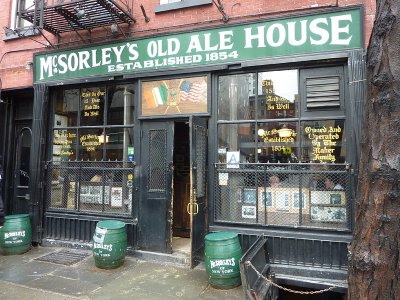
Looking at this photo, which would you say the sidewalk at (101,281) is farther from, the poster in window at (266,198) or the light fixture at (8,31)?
the light fixture at (8,31)

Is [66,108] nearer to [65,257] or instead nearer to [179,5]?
[65,257]

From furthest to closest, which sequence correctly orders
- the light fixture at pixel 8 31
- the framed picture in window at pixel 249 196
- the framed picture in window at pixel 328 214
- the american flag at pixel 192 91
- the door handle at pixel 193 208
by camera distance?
1. the light fixture at pixel 8 31
2. the american flag at pixel 192 91
3. the framed picture in window at pixel 249 196
4. the door handle at pixel 193 208
5. the framed picture in window at pixel 328 214

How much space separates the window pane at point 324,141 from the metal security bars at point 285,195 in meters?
0.14

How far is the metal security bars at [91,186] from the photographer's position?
6855 millimetres

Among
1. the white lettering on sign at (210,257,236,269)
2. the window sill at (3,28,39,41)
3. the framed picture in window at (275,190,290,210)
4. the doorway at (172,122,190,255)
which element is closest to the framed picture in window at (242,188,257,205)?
the framed picture in window at (275,190,290,210)

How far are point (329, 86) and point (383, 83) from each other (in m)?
3.58

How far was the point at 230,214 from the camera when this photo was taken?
20.0 ft

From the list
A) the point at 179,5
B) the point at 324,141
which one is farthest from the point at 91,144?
the point at 324,141

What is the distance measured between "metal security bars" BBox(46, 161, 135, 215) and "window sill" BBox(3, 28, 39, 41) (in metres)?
3.15

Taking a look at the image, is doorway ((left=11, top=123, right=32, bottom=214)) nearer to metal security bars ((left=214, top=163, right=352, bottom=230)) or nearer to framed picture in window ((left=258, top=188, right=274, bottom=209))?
metal security bars ((left=214, top=163, right=352, bottom=230))

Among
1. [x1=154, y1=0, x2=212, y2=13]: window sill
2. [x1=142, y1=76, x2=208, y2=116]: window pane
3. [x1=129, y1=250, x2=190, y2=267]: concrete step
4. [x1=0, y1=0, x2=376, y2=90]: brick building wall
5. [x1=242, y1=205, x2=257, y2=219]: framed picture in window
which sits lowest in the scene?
[x1=129, y1=250, x2=190, y2=267]: concrete step

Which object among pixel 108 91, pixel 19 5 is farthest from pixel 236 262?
pixel 19 5

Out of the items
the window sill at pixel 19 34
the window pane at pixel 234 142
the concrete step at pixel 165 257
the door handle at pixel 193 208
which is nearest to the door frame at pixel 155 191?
the concrete step at pixel 165 257

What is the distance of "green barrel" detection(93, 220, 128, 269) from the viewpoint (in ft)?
A: 19.1
